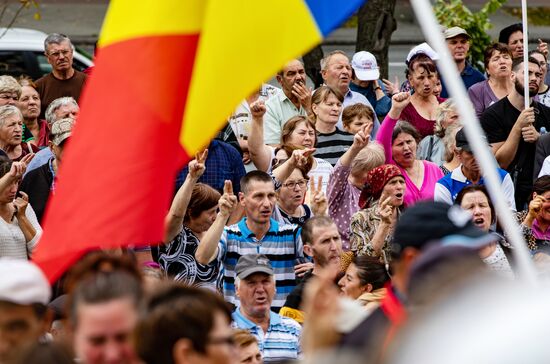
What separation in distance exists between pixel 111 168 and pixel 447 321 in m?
3.14

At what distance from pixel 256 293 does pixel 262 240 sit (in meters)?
1.12

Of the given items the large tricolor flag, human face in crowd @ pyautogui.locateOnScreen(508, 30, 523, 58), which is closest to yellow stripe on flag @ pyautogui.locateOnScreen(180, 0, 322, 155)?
the large tricolor flag

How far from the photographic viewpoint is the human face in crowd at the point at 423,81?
11.4 meters

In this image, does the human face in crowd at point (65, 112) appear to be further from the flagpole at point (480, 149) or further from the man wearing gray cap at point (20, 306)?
the flagpole at point (480, 149)

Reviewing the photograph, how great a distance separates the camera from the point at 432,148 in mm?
10805

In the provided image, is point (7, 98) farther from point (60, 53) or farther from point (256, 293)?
point (256, 293)

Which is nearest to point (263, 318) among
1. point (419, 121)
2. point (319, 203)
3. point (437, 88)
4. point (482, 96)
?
point (319, 203)

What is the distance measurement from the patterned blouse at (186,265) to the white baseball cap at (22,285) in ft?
10.6

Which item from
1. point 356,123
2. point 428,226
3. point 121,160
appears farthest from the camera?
point 356,123

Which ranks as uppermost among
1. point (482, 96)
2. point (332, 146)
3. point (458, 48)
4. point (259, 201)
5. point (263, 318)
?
point (458, 48)

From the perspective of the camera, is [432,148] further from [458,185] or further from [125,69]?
[125,69]

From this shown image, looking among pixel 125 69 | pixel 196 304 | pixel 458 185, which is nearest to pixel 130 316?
pixel 196 304

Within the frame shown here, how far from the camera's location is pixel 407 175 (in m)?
10.0

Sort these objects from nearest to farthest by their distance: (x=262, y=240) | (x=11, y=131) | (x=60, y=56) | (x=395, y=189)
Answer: (x=262, y=240) < (x=395, y=189) < (x=11, y=131) < (x=60, y=56)
